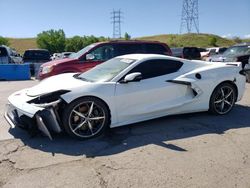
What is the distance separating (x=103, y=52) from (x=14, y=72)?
7674 millimetres

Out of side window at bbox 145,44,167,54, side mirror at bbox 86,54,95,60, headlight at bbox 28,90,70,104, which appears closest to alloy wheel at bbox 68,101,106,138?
headlight at bbox 28,90,70,104

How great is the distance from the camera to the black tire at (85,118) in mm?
4711

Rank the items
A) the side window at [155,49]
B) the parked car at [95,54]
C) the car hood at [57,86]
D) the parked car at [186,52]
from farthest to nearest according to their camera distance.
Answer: the parked car at [186,52] → the side window at [155,49] → the parked car at [95,54] → the car hood at [57,86]

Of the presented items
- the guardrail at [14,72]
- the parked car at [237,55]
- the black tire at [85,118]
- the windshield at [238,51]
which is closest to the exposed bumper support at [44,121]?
the black tire at [85,118]

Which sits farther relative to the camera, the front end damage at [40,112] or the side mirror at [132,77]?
the side mirror at [132,77]

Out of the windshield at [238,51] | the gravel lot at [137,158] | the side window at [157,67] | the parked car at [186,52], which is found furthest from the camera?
the parked car at [186,52]

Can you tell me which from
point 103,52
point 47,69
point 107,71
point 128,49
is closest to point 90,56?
point 103,52

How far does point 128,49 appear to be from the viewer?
10.0m

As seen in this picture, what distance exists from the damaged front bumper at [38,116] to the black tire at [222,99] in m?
3.25

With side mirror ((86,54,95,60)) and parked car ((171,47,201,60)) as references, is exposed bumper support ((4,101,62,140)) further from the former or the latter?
parked car ((171,47,201,60))

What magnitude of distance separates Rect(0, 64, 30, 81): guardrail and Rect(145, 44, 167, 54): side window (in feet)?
26.8

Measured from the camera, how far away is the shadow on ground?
4.45m

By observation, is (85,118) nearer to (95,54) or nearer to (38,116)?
(38,116)

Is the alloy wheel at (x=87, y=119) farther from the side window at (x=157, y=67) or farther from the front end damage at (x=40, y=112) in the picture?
the side window at (x=157, y=67)
